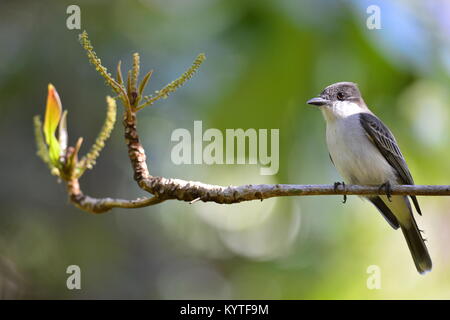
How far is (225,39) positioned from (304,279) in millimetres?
2586

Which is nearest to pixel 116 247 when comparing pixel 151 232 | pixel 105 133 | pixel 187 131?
pixel 151 232

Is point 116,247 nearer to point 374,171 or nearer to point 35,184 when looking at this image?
point 35,184

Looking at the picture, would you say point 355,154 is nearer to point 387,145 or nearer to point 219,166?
point 387,145

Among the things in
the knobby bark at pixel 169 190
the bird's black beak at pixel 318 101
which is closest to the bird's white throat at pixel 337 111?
the bird's black beak at pixel 318 101

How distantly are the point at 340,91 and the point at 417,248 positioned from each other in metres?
1.49

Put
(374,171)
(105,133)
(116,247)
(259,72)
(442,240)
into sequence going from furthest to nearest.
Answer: (116,247) < (442,240) < (259,72) < (374,171) < (105,133)

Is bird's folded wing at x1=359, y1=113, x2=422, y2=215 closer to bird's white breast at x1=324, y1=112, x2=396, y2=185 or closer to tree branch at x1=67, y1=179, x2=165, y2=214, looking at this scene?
bird's white breast at x1=324, y1=112, x2=396, y2=185

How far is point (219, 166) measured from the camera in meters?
7.58

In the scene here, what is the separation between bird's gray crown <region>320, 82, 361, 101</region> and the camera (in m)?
5.14

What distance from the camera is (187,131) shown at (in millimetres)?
6852

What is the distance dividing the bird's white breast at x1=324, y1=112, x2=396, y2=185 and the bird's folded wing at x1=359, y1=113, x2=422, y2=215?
0.13 feet

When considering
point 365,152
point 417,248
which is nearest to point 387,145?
point 365,152

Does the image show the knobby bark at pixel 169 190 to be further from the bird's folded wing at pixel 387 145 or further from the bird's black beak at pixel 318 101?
the bird's folded wing at pixel 387 145

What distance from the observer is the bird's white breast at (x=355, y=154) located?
16.4 feet
